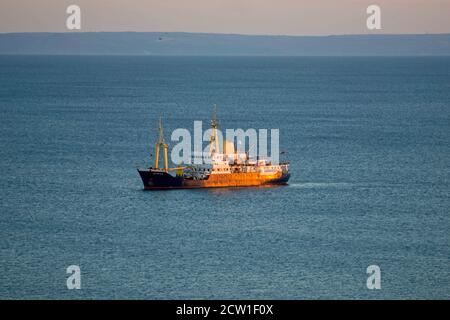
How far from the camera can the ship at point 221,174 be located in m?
99.5

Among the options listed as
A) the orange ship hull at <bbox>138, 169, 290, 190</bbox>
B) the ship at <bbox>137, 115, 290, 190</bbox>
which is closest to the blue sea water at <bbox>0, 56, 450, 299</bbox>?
the orange ship hull at <bbox>138, 169, 290, 190</bbox>

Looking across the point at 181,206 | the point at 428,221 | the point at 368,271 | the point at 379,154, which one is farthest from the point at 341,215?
the point at 379,154

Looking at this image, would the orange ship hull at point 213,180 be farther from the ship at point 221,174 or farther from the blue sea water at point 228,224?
the blue sea water at point 228,224

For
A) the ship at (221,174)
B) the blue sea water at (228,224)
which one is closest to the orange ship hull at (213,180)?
the ship at (221,174)

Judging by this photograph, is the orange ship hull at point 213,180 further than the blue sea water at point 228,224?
Yes

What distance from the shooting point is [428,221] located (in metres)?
87.1

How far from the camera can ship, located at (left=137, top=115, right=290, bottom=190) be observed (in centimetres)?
9950

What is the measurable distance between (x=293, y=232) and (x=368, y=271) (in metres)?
13.3

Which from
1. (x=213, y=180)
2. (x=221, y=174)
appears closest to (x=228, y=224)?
(x=213, y=180)

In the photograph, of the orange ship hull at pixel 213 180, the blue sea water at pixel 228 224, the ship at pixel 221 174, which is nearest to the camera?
the blue sea water at pixel 228 224

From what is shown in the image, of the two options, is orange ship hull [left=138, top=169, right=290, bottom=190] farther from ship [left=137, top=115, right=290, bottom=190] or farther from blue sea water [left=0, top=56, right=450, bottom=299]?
blue sea water [left=0, top=56, right=450, bottom=299]

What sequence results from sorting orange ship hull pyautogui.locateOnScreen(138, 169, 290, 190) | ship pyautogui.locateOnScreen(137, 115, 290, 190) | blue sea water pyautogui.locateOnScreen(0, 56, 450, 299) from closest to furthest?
blue sea water pyautogui.locateOnScreen(0, 56, 450, 299) → orange ship hull pyautogui.locateOnScreen(138, 169, 290, 190) → ship pyautogui.locateOnScreen(137, 115, 290, 190)

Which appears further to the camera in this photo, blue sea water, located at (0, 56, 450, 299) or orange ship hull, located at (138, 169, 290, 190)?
orange ship hull, located at (138, 169, 290, 190)
